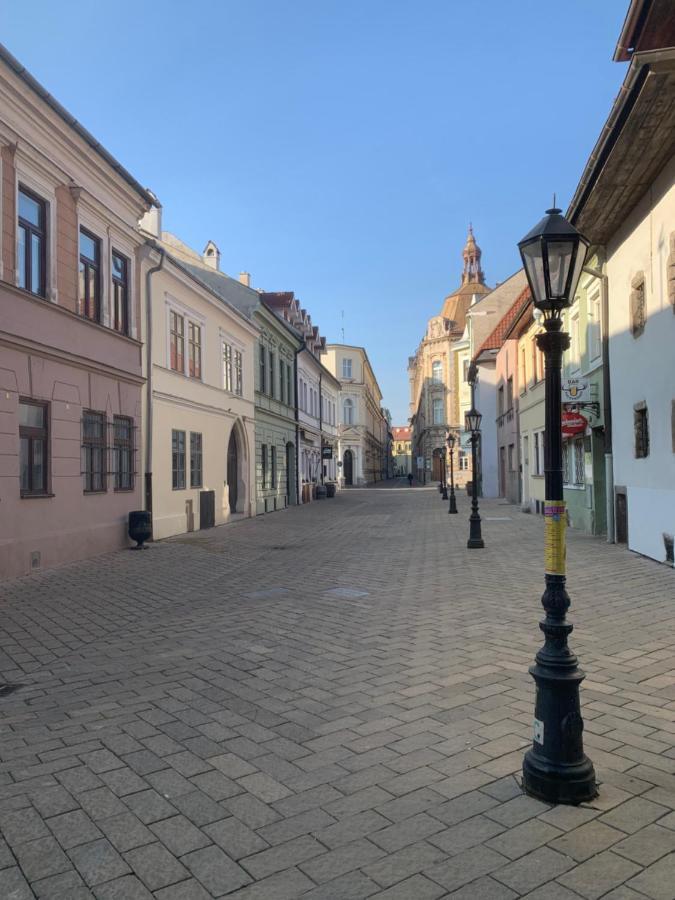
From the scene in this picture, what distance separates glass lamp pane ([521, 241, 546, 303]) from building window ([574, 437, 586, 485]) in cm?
1432

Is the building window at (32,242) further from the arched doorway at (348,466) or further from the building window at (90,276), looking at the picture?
the arched doorway at (348,466)

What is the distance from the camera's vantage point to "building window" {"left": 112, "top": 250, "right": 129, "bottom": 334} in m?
15.6

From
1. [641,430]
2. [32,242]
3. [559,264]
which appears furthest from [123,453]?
[559,264]

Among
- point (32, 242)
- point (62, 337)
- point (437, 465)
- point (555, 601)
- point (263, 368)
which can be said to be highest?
point (263, 368)

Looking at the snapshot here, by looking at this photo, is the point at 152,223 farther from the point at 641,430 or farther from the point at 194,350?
the point at 641,430

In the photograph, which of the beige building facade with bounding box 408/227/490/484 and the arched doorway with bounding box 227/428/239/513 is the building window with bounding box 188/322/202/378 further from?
the beige building facade with bounding box 408/227/490/484

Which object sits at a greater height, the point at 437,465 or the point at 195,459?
the point at 437,465

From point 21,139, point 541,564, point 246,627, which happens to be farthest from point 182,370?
point 246,627

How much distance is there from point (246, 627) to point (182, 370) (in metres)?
13.1

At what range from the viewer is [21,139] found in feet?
38.5

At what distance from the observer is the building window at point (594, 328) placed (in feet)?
50.1

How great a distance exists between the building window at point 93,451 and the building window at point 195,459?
5.58 m

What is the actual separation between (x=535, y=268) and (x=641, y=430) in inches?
386

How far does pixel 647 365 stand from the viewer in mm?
11898
